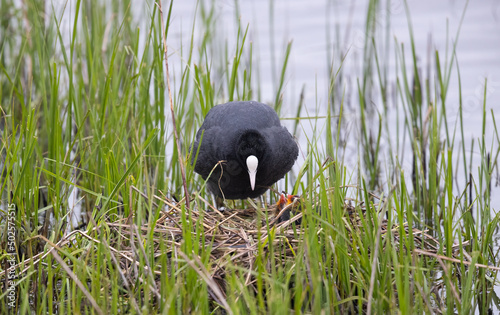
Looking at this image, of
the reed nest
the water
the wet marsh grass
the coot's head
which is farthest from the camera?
the water

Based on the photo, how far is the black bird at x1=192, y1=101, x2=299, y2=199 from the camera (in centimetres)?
373

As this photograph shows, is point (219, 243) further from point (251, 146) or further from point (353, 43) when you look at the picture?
point (353, 43)

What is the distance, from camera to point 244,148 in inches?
147

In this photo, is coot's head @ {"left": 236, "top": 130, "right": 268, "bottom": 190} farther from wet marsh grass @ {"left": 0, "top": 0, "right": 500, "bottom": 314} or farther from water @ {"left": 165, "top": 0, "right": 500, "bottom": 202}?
water @ {"left": 165, "top": 0, "right": 500, "bottom": 202}

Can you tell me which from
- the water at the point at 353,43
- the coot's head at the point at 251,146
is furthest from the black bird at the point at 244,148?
the water at the point at 353,43

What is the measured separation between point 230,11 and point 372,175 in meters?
3.72

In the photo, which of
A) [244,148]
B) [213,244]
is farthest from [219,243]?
[244,148]

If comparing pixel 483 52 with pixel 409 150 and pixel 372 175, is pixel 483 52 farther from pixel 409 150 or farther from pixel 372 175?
pixel 372 175

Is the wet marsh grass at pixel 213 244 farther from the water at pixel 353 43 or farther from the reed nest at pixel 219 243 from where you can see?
the water at pixel 353 43

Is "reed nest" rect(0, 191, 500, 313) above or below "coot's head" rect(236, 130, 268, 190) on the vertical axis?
below

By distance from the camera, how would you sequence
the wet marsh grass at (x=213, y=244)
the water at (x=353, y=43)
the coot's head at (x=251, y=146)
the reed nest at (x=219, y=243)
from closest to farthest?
the wet marsh grass at (x=213, y=244) → the reed nest at (x=219, y=243) → the coot's head at (x=251, y=146) → the water at (x=353, y=43)

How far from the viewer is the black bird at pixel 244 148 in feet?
12.3

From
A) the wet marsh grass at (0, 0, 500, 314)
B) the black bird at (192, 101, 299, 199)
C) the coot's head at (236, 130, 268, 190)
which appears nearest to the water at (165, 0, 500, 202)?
the black bird at (192, 101, 299, 199)

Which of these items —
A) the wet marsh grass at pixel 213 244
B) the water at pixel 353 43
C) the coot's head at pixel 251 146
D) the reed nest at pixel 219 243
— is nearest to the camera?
the wet marsh grass at pixel 213 244
